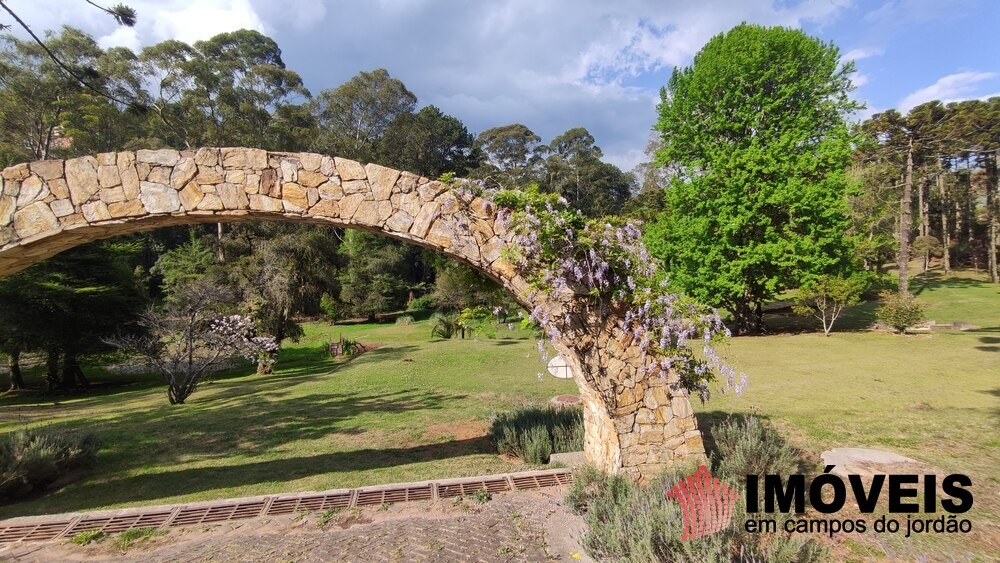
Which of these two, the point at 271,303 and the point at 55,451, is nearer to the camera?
the point at 55,451

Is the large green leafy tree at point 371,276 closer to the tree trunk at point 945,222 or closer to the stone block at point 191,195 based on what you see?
the stone block at point 191,195

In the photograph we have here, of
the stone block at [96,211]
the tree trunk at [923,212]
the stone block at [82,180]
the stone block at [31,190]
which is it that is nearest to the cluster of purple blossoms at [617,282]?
the stone block at [96,211]

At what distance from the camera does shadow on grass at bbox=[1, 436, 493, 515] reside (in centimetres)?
520

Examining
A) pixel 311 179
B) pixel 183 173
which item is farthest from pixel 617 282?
pixel 183 173

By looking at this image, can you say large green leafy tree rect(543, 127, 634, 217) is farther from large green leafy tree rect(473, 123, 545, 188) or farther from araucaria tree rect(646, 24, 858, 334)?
araucaria tree rect(646, 24, 858, 334)

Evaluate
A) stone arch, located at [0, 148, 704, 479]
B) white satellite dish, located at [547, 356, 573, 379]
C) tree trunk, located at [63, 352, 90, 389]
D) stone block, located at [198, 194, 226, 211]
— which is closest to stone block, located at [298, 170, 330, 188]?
stone arch, located at [0, 148, 704, 479]

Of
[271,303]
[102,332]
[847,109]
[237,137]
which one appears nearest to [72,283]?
[102,332]

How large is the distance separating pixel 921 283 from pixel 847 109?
1808 centimetres

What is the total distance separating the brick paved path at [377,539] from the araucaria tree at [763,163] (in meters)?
14.9

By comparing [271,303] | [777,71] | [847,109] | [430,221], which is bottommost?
[271,303]

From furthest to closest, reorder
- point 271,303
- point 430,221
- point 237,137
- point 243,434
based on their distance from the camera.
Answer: point 237,137, point 271,303, point 243,434, point 430,221

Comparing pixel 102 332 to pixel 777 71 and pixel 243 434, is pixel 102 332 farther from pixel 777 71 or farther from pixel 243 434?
pixel 777 71

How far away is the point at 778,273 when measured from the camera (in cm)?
1636

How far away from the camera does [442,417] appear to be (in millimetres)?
8398
